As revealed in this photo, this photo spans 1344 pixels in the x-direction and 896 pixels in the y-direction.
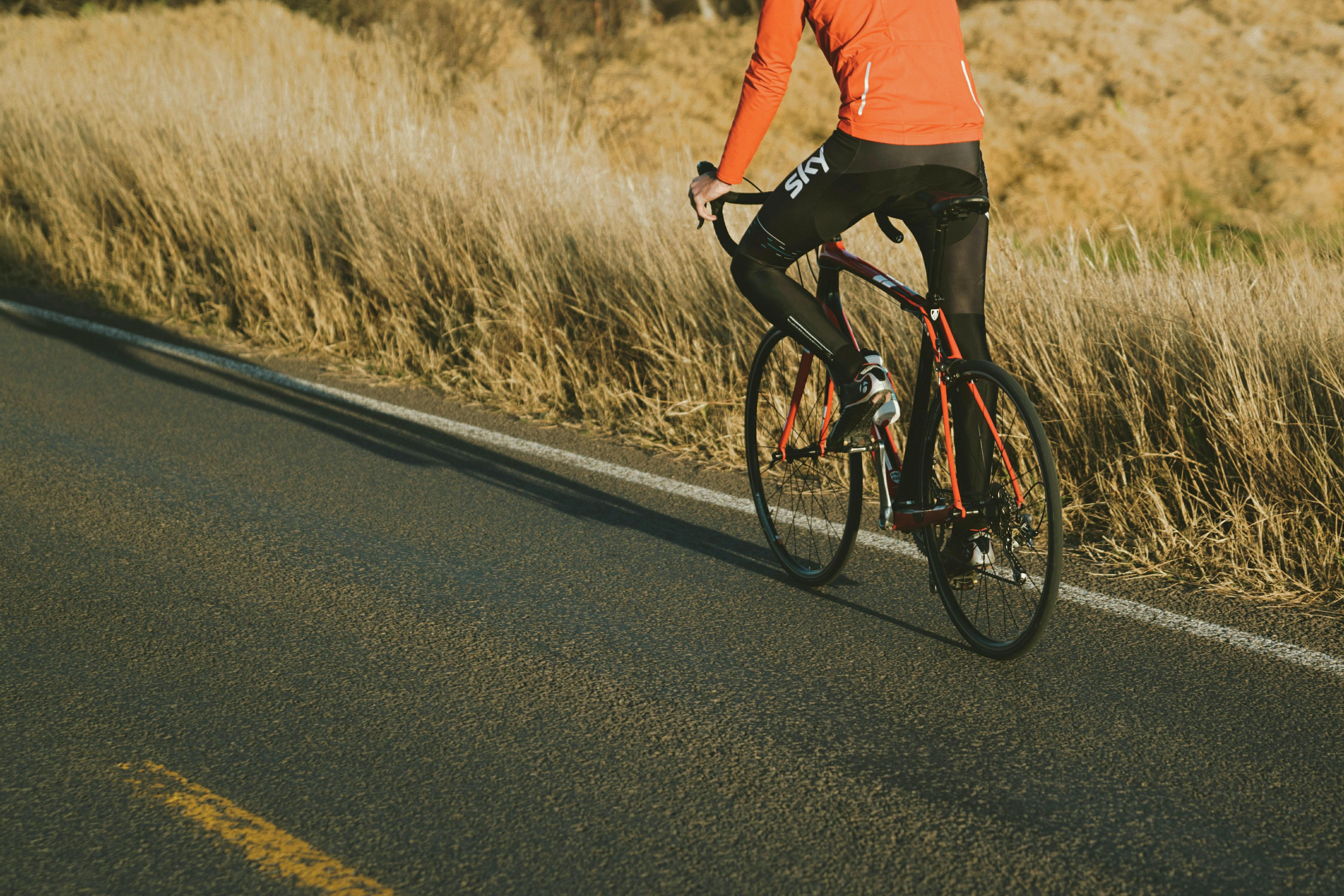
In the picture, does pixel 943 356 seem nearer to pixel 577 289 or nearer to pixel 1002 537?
pixel 1002 537

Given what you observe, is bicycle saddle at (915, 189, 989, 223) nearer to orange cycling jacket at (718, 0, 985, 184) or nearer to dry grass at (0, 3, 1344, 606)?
orange cycling jacket at (718, 0, 985, 184)

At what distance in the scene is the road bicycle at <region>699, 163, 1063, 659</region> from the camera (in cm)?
358

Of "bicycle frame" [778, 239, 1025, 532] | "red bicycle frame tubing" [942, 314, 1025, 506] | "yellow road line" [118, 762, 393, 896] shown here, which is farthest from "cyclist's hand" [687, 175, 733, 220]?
"yellow road line" [118, 762, 393, 896]

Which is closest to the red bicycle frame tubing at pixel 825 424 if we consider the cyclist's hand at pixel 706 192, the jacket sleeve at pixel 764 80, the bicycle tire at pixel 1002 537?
the bicycle tire at pixel 1002 537

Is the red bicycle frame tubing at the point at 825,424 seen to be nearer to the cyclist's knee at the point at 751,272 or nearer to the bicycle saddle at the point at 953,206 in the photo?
the cyclist's knee at the point at 751,272

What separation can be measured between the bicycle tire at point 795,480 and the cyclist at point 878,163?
479 millimetres

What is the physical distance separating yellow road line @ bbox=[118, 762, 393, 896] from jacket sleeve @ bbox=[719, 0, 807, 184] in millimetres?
2332

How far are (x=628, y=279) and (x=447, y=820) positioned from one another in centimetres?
462

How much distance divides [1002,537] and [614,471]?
2464 mm

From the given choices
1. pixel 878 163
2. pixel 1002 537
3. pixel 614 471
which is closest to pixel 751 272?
pixel 878 163

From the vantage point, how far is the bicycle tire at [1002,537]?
11.2 feet

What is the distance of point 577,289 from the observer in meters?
7.20

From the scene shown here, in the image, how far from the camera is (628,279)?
704 centimetres

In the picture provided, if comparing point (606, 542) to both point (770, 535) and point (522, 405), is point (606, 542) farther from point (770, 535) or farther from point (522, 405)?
point (522, 405)
